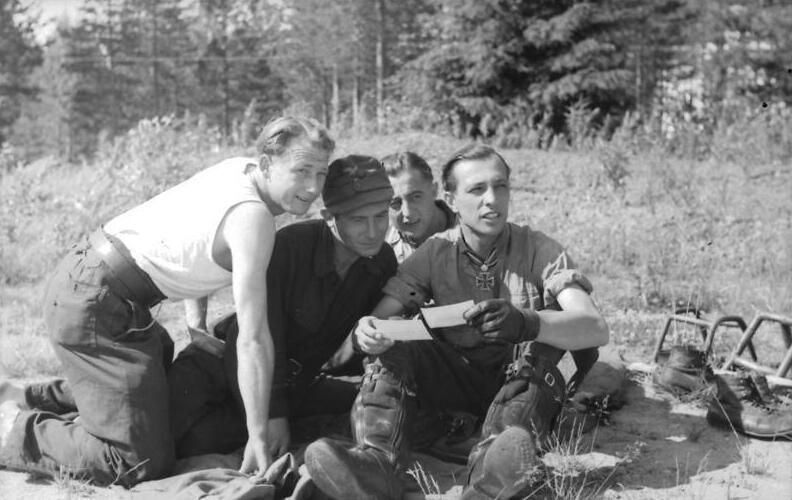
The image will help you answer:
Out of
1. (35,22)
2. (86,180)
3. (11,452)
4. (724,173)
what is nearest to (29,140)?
(35,22)

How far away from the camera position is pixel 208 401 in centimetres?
340

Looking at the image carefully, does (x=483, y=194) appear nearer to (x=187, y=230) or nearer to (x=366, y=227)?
(x=366, y=227)

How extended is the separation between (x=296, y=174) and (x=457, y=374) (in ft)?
3.07

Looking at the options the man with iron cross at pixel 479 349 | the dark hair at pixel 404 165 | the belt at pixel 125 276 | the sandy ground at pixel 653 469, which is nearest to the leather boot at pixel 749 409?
the sandy ground at pixel 653 469

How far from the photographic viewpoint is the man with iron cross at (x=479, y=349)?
2.65 meters

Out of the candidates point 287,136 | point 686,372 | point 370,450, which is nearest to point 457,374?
point 370,450

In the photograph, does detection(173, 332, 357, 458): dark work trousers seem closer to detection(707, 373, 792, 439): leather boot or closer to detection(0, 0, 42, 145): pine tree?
detection(707, 373, 792, 439): leather boot

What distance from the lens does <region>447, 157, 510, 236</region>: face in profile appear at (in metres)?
3.34

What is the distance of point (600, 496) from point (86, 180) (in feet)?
26.8

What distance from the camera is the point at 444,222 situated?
4223 millimetres

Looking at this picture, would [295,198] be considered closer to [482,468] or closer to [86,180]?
[482,468]

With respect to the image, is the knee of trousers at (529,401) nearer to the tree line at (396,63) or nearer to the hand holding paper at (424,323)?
the hand holding paper at (424,323)

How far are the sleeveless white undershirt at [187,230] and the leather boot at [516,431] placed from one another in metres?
1.05

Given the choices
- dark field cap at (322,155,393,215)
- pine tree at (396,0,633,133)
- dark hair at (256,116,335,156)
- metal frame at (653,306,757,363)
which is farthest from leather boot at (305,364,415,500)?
pine tree at (396,0,633,133)
